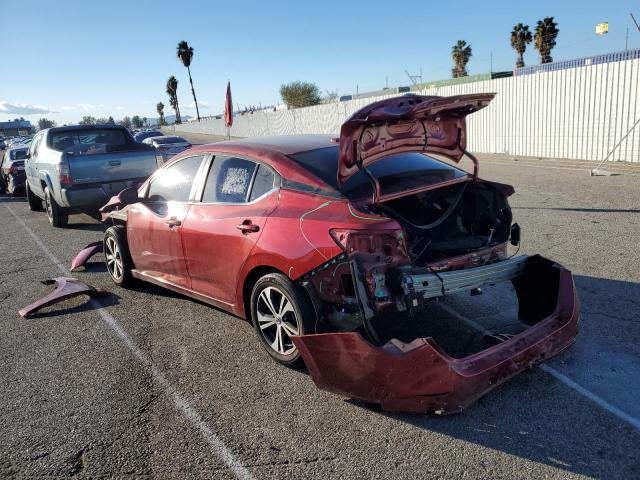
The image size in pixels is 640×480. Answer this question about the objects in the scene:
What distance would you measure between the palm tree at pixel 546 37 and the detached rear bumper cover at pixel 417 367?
54.9 metres

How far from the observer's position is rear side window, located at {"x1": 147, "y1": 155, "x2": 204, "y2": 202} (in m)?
5.01

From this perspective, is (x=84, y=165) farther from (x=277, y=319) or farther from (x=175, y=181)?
(x=277, y=319)

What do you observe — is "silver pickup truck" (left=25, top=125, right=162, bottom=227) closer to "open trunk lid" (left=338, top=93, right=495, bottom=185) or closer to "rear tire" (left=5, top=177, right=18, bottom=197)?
"rear tire" (left=5, top=177, right=18, bottom=197)

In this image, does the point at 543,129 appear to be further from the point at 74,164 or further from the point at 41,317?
the point at 41,317

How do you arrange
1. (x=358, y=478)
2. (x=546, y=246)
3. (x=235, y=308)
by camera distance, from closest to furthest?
(x=358, y=478), (x=235, y=308), (x=546, y=246)

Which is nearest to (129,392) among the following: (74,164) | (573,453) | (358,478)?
(358,478)

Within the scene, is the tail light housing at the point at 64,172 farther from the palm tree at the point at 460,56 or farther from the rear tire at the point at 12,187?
the palm tree at the point at 460,56

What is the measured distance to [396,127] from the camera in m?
3.83

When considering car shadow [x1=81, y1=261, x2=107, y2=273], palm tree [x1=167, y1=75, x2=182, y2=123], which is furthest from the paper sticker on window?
palm tree [x1=167, y1=75, x2=182, y2=123]

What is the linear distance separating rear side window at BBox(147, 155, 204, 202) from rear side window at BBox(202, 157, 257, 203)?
316 mm

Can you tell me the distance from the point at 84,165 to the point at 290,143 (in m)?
6.69

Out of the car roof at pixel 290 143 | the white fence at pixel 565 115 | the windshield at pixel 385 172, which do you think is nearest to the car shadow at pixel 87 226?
the car roof at pixel 290 143

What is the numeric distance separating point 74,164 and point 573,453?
9.45 metres

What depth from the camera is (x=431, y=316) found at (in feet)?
15.6
